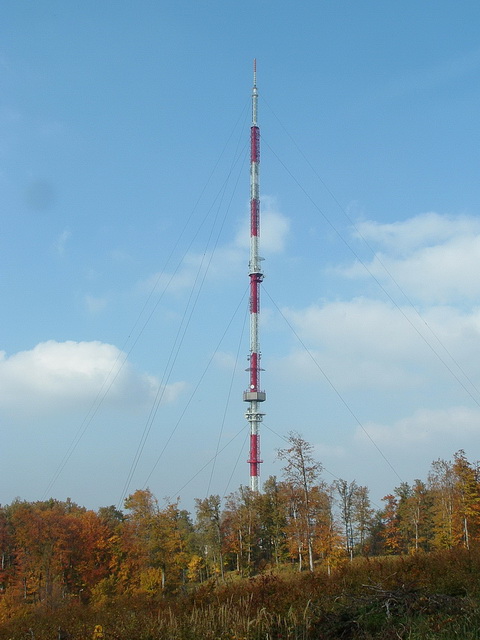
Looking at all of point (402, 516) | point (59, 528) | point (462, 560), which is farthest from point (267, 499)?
point (462, 560)

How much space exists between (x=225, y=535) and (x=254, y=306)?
21943 millimetres

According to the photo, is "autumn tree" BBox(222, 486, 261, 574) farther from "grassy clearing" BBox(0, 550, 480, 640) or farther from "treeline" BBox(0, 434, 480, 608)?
"grassy clearing" BBox(0, 550, 480, 640)

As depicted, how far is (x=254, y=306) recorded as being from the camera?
5184 centimetres

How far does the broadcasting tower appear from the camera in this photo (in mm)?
50562

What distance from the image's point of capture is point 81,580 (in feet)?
170

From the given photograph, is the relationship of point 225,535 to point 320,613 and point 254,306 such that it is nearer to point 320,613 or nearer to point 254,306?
point 254,306

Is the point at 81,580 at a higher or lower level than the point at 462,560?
lower

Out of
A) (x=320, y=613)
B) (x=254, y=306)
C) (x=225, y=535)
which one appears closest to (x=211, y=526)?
(x=225, y=535)

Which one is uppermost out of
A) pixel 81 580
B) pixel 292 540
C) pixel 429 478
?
pixel 429 478

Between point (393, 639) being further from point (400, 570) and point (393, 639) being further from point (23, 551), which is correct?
point (23, 551)

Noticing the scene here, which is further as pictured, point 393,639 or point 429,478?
point 429,478

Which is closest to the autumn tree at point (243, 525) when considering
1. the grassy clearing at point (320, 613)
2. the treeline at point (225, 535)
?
the treeline at point (225, 535)

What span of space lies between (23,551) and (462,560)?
1897 inches

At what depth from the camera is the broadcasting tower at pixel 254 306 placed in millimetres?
50562
